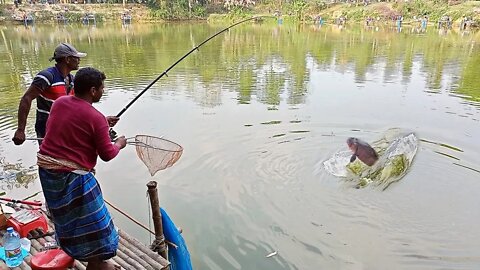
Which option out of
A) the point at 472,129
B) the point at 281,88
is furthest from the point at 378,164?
the point at 281,88

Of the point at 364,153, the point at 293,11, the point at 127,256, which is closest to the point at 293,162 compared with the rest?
the point at 364,153

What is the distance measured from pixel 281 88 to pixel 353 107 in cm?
262

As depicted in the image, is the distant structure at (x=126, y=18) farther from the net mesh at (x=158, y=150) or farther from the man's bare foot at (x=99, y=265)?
the man's bare foot at (x=99, y=265)

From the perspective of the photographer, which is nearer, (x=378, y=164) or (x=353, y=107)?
(x=378, y=164)

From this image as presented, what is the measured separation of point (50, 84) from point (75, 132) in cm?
142

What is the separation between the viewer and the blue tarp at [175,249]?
3.45m

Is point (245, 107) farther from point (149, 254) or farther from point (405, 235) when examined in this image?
point (149, 254)

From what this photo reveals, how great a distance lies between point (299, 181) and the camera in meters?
5.99

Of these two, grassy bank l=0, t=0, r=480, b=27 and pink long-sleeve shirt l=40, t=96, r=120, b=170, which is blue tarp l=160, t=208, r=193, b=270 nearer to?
pink long-sleeve shirt l=40, t=96, r=120, b=170

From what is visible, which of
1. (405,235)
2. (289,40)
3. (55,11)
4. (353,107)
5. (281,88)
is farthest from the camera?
(55,11)

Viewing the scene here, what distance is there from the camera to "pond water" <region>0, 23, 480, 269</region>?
15.0ft

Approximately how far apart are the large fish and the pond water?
54 centimetres

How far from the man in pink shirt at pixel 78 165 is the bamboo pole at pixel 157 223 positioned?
0.61 meters

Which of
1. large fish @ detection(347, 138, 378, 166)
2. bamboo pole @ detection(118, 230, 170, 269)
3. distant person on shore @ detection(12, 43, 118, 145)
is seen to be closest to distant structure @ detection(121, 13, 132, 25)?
large fish @ detection(347, 138, 378, 166)
